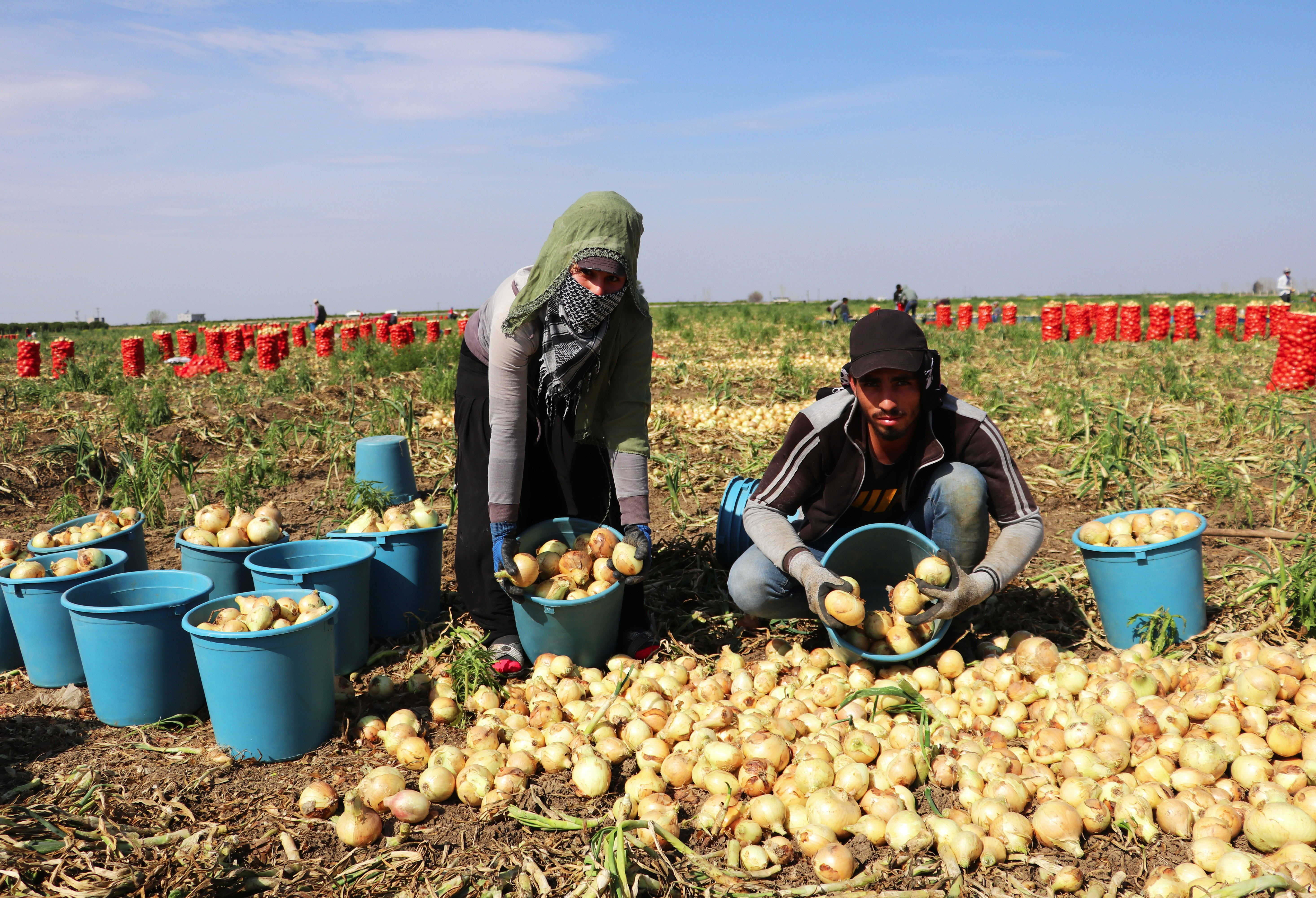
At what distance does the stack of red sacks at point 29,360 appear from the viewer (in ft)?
35.4

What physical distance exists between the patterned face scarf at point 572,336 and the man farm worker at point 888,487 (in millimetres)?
695

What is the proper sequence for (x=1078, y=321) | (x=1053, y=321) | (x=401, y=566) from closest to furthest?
(x=401, y=566) → (x=1053, y=321) → (x=1078, y=321)

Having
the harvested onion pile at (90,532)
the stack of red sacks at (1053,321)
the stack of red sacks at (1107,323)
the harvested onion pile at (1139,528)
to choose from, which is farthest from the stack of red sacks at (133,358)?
the stack of red sacks at (1107,323)

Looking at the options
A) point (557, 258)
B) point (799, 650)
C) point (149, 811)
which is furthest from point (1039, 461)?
point (149, 811)

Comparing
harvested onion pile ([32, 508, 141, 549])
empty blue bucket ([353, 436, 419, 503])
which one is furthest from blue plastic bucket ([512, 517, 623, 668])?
harvested onion pile ([32, 508, 141, 549])

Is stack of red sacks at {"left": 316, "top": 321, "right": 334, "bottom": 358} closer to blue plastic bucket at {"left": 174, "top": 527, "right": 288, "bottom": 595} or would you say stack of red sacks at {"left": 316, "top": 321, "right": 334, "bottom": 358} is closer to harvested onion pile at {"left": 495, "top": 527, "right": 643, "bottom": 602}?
blue plastic bucket at {"left": 174, "top": 527, "right": 288, "bottom": 595}

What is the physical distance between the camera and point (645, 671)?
2.92m

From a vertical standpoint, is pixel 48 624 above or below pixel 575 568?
below

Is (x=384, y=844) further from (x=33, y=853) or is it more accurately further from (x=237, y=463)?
(x=237, y=463)

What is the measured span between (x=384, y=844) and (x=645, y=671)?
1070 millimetres

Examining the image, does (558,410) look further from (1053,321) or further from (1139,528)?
(1053,321)

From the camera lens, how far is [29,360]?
35.7ft

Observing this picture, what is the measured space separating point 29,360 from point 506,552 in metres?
11.2

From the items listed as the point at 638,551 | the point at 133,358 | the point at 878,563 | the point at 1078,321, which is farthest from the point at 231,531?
the point at 1078,321
